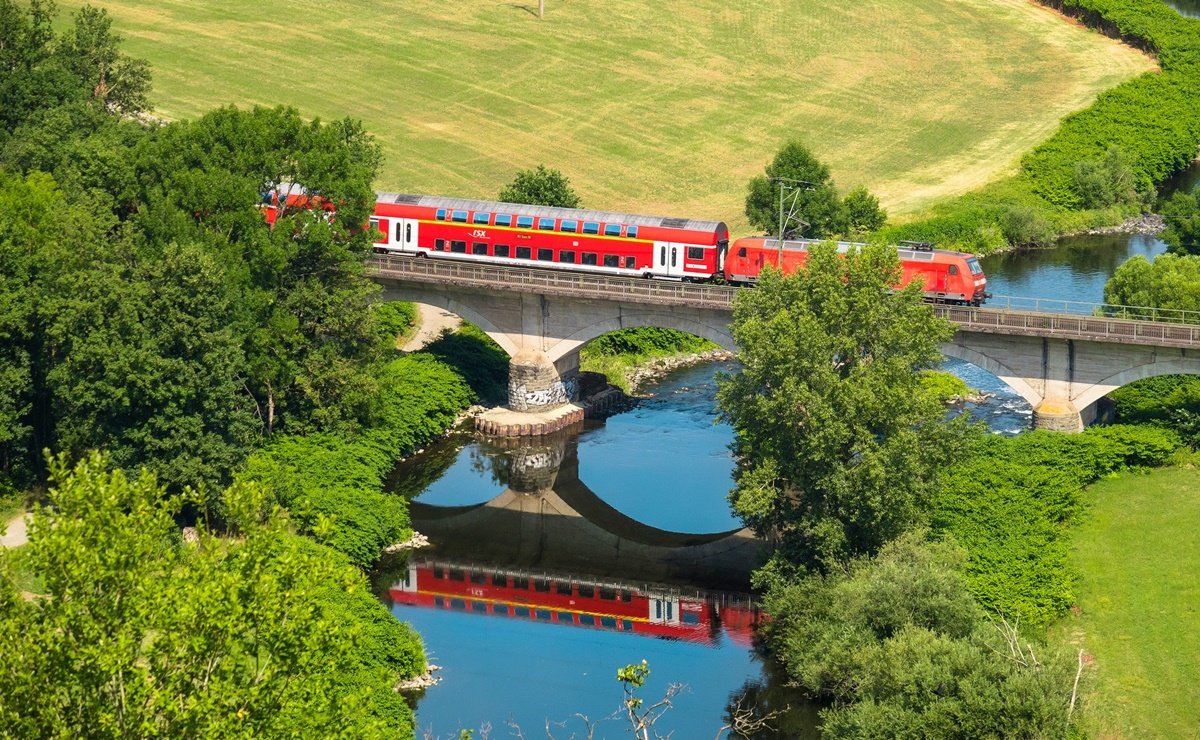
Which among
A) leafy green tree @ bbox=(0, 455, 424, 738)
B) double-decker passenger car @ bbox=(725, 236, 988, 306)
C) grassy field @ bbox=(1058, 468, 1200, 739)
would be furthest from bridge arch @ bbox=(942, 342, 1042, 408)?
leafy green tree @ bbox=(0, 455, 424, 738)

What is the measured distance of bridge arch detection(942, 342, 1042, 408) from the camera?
95875 millimetres

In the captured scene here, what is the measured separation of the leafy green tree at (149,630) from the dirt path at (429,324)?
226 ft

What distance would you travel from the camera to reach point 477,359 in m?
113

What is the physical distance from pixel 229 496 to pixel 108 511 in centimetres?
305

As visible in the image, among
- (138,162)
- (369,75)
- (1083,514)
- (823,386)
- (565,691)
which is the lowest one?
(565,691)

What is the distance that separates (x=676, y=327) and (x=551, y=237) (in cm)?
1013

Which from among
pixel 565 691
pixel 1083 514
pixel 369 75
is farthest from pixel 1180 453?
pixel 369 75

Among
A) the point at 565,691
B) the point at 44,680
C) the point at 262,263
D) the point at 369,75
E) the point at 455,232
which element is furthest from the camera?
the point at 369,75

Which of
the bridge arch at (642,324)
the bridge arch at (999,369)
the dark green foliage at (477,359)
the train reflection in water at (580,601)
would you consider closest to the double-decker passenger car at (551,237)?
the bridge arch at (642,324)

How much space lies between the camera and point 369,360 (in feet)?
313

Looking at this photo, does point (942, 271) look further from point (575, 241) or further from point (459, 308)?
point (459, 308)

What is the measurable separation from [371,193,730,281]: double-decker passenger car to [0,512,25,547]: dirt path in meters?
27.4

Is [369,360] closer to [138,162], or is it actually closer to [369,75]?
[138,162]

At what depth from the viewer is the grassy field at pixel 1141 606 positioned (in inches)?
2598
